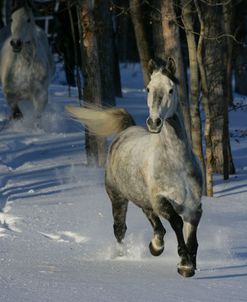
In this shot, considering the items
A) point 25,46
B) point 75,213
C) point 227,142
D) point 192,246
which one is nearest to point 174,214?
point 192,246

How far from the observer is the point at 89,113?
9258 millimetres

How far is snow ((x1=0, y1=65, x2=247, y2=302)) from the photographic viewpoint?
22.3 feet

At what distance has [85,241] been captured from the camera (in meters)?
9.42

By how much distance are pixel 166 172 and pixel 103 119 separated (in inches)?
66.7

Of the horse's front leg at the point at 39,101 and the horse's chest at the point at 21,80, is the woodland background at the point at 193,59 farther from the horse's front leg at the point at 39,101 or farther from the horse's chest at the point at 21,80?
the horse's chest at the point at 21,80

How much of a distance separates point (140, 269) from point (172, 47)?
15.5ft

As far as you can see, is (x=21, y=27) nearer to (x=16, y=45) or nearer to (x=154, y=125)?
(x=16, y=45)

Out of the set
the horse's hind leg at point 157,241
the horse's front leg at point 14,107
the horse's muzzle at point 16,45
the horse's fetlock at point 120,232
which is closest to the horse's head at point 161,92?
the horse's hind leg at point 157,241

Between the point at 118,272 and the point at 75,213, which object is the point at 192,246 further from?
the point at 75,213

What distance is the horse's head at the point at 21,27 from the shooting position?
58.6ft

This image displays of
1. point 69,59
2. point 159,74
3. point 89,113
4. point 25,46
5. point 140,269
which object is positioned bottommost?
point 69,59

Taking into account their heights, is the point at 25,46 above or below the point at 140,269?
below

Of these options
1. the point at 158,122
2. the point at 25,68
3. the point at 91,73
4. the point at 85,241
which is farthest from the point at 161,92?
the point at 25,68

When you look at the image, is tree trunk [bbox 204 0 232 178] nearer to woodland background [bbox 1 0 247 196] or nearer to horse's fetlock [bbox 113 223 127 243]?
woodland background [bbox 1 0 247 196]
